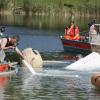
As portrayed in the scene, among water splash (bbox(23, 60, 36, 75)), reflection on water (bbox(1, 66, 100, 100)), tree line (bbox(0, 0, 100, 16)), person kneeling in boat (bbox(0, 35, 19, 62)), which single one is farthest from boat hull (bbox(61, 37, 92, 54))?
tree line (bbox(0, 0, 100, 16))

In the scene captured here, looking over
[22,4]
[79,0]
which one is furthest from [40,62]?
[79,0]

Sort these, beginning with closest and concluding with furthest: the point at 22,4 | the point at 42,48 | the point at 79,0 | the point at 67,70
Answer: the point at 67,70 < the point at 42,48 < the point at 22,4 < the point at 79,0

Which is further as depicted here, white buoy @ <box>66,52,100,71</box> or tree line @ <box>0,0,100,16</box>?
tree line @ <box>0,0,100,16</box>

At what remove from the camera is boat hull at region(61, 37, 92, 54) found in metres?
48.3

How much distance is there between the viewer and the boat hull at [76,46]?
4828 cm

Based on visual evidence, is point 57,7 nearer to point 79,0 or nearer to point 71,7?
point 71,7

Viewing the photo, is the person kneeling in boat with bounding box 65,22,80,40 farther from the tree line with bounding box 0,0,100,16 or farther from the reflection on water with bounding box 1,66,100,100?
the tree line with bounding box 0,0,100,16

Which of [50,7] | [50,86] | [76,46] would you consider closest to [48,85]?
[50,86]

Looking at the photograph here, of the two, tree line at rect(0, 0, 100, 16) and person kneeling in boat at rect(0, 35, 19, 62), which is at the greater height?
person kneeling in boat at rect(0, 35, 19, 62)

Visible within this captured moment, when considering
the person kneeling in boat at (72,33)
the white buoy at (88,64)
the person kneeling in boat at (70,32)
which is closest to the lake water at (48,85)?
the white buoy at (88,64)

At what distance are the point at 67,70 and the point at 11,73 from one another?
358 centimetres

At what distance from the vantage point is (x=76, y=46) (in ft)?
162

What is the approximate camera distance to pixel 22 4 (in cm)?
17462

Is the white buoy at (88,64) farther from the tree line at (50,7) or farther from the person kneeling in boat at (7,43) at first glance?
the tree line at (50,7)
